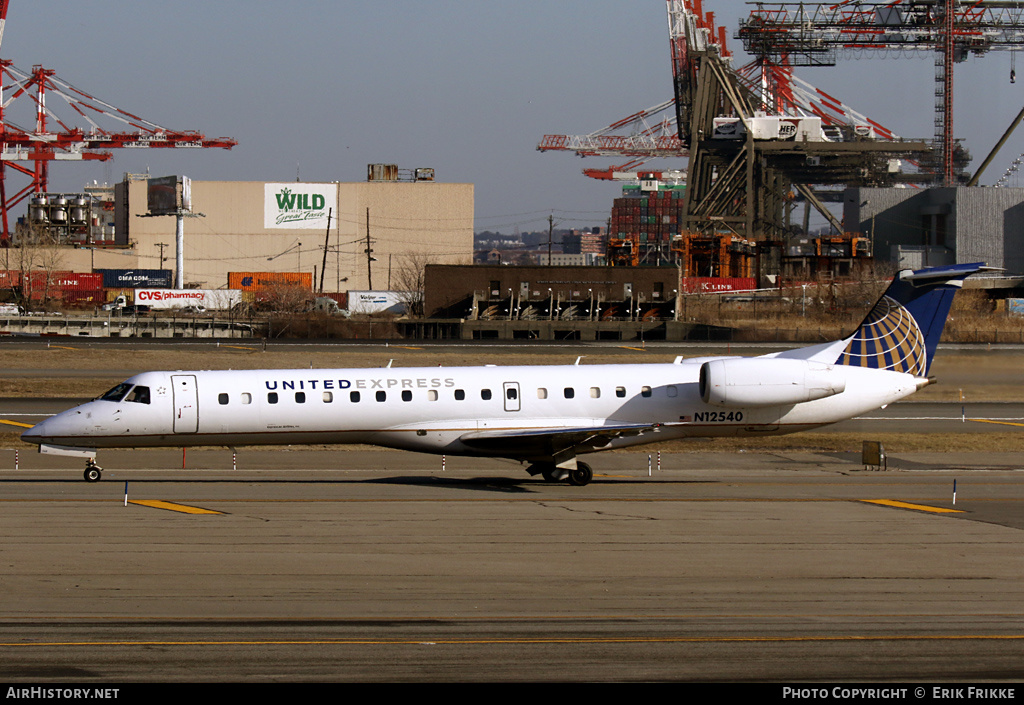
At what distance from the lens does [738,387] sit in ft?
84.0

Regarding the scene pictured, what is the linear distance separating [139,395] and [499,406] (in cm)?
857

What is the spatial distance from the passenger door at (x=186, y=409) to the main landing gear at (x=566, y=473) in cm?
826

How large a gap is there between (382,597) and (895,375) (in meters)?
17.2

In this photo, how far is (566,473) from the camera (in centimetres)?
2608

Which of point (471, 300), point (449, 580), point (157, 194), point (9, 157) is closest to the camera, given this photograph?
point (449, 580)

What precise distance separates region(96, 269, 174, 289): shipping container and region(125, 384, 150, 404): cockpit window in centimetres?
10070

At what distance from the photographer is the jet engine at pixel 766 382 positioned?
2559 cm

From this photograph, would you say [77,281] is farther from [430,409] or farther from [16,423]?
[430,409]

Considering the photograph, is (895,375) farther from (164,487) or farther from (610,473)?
(164,487)

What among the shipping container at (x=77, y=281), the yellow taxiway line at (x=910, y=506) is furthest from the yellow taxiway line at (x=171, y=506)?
the shipping container at (x=77, y=281)

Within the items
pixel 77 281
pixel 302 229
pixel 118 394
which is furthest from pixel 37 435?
pixel 302 229

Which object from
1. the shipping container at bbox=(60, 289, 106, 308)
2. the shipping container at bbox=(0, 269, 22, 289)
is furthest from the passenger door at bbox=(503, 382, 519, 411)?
the shipping container at bbox=(0, 269, 22, 289)

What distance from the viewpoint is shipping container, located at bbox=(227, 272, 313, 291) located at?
12762 centimetres

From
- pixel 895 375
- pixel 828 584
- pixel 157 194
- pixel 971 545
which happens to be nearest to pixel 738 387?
pixel 895 375
